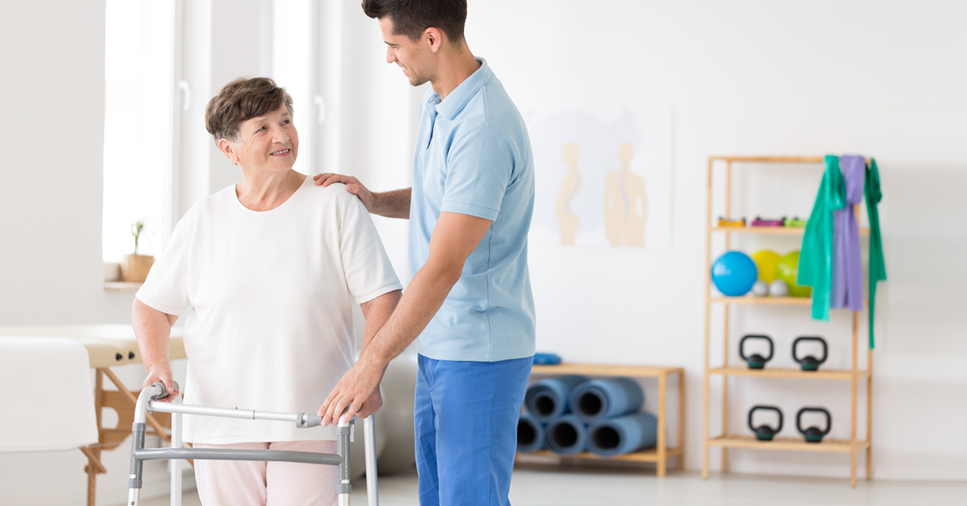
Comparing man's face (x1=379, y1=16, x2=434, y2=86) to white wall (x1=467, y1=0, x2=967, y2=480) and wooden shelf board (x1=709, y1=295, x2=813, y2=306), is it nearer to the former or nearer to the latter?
wooden shelf board (x1=709, y1=295, x2=813, y2=306)

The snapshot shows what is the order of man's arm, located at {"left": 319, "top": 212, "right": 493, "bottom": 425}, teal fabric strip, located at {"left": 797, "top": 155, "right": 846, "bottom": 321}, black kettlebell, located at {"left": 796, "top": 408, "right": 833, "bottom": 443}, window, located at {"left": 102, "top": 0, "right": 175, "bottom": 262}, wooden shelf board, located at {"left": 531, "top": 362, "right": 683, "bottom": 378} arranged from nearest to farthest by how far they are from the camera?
man's arm, located at {"left": 319, "top": 212, "right": 493, "bottom": 425} < window, located at {"left": 102, "top": 0, "right": 175, "bottom": 262} < teal fabric strip, located at {"left": 797, "top": 155, "right": 846, "bottom": 321} < black kettlebell, located at {"left": 796, "top": 408, "right": 833, "bottom": 443} < wooden shelf board, located at {"left": 531, "top": 362, "right": 683, "bottom": 378}

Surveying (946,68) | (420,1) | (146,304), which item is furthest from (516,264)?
(946,68)

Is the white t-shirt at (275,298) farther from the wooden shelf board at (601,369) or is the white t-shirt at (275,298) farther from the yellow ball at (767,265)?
the yellow ball at (767,265)

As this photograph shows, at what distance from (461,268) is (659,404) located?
3.64 m

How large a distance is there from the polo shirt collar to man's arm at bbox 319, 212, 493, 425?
0.69ft

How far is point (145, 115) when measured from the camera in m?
4.44

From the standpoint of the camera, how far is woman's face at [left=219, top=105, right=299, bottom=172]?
1.87 m

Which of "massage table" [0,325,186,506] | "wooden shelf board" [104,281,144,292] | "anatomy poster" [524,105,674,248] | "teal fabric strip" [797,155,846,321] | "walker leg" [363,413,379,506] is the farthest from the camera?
"anatomy poster" [524,105,674,248]

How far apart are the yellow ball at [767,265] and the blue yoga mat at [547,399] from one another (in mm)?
1188

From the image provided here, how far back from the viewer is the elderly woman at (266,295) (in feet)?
5.98

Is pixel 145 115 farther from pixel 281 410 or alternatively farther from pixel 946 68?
pixel 946 68

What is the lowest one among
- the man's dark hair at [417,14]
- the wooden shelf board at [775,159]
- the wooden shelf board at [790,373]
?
the wooden shelf board at [790,373]

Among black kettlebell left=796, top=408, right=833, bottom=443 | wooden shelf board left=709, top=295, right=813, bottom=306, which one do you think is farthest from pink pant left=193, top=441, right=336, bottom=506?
black kettlebell left=796, top=408, right=833, bottom=443

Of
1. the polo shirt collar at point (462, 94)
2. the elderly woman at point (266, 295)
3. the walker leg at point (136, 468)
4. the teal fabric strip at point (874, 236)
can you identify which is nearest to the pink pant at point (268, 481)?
the elderly woman at point (266, 295)
